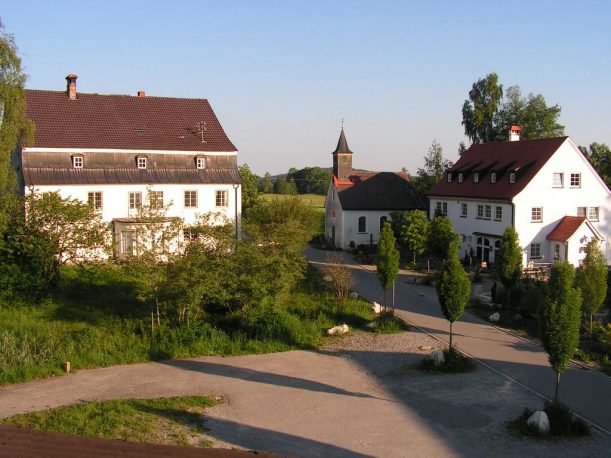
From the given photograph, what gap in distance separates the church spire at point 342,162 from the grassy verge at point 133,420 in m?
33.1

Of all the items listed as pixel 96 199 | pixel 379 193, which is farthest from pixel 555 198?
pixel 96 199

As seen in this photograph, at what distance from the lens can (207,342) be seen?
69.7ft

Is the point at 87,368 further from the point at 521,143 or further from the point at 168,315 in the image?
the point at 521,143

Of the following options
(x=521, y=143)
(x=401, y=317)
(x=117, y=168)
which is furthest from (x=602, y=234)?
(x=117, y=168)

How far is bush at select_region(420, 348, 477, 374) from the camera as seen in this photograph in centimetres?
1832

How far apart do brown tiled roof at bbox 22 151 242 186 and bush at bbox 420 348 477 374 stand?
20.4 m

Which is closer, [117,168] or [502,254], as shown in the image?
[502,254]

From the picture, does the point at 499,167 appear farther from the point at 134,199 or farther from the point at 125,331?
the point at 125,331

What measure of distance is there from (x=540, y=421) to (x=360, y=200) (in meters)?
32.4

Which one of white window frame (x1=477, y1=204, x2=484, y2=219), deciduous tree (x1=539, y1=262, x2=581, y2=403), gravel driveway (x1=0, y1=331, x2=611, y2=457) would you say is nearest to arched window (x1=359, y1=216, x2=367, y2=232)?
white window frame (x1=477, y1=204, x2=484, y2=219)

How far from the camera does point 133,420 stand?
14.4 m

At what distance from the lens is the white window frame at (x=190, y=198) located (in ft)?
116

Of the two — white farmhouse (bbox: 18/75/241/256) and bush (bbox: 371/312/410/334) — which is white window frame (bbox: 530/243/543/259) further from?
white farmhouse (bbox: 18/75/241/256)

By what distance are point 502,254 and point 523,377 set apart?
918 cm
